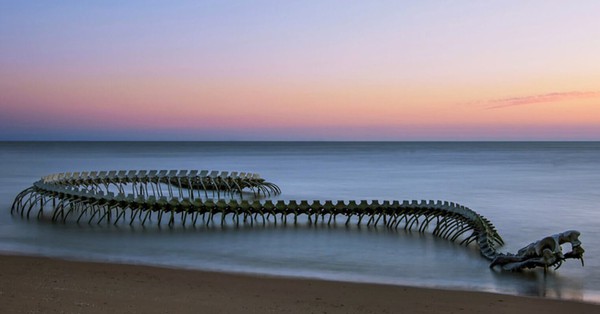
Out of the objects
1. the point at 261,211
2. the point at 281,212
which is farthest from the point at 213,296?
the point at 281,212

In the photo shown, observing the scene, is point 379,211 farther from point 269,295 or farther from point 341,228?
point 269,295

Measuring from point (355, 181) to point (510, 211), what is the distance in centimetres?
2232

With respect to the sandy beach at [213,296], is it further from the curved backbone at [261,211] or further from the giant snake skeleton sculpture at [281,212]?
the curved backbone at [261,211]

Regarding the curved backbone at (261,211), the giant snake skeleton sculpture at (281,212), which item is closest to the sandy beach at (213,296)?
the giant snake skeleton sculpture at (281,212)

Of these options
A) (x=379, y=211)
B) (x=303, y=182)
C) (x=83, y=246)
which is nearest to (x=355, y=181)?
(x=303, y=182)

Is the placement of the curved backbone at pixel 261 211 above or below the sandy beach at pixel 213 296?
above

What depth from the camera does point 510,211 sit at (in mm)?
29516

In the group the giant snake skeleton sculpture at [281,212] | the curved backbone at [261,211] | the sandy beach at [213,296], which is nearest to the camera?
the sandy beach at [213,296]

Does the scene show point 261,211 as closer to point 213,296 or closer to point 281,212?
point 281,212

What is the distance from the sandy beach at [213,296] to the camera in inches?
388

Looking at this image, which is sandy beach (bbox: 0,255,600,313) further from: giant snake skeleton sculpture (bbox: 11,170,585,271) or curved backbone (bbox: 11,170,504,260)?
curved backbone (bbox: 11,170,504,260)

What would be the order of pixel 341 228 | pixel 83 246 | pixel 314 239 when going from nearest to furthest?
pixel 83 246 < pixel 314 239 < pixel 341 228

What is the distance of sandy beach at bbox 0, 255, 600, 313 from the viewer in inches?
388

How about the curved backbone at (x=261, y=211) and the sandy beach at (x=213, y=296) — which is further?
the curved backbone at (x=261, y=211)
